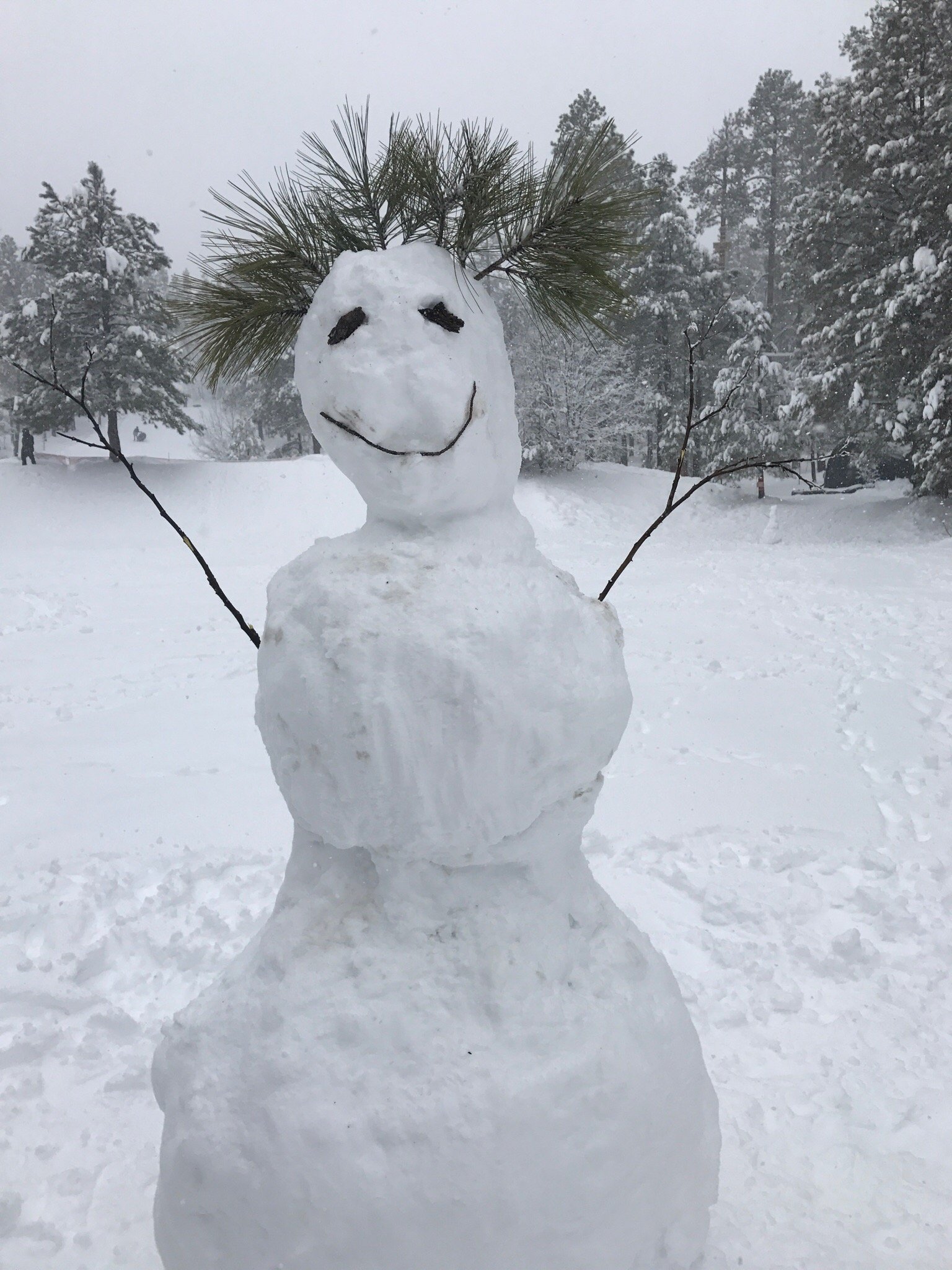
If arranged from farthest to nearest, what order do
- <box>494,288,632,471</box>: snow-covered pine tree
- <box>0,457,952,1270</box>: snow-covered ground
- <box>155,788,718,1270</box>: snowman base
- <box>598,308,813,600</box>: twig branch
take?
<box>494,288,632,471</box>: snow-covered pine tree, <box>0,457,952,1270</box>: snow-covered ground, <box>598,308,813,600</box>: twig branch, <box>155,788,718,1270</box>: snowman base

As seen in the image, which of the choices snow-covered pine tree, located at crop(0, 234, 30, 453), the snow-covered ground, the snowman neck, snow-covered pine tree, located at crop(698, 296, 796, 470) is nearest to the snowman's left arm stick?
the snowman neck

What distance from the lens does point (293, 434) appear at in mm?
27266

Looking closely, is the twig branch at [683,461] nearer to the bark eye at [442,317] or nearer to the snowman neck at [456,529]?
the snowman neck at [456,529]

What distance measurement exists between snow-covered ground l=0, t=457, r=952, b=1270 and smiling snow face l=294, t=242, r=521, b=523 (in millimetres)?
2232

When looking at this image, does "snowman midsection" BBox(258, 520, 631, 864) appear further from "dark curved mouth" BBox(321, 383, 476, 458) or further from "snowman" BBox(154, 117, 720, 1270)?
"dark curved mouth" BBox(321, 383, 476, 458)

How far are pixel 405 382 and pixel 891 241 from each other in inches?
641

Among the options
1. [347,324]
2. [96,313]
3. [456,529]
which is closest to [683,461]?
[456,529]

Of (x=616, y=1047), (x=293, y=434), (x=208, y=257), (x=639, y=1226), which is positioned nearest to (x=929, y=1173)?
(x=639, y=1226)

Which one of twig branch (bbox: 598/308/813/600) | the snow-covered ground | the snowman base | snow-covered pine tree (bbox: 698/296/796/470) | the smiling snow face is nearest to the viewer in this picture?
the snowman base

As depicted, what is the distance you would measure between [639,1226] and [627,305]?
2.24 meters

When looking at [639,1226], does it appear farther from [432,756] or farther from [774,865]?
[774,865]

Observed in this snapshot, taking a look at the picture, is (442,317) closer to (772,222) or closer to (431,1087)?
(431,1087)

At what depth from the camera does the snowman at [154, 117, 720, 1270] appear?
5.15 feet

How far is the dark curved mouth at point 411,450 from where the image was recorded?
1761 mm
